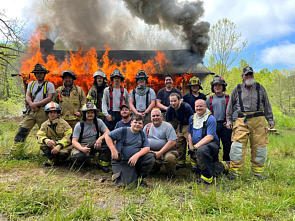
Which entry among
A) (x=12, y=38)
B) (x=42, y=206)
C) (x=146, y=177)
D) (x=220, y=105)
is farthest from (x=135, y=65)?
(x=42, y=206)

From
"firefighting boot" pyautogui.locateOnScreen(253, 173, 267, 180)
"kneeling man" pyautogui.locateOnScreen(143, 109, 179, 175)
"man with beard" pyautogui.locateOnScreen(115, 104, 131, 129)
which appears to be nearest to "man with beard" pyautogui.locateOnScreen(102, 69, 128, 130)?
"man with beard" pyautogui.locateOnScreen(115, 104, 131, 129)

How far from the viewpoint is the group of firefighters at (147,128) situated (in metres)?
3.81

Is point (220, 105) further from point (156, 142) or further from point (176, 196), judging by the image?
point (176, 196)

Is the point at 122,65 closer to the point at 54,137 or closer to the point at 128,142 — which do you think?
the point at 54,137

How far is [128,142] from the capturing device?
3.81 m

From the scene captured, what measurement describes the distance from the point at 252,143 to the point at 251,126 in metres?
0.35

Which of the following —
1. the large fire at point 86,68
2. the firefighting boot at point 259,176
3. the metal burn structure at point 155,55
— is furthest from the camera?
the metal burn structure at point 155,55

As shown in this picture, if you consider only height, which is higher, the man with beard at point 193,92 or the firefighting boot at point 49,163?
the man with beard at point 193,92

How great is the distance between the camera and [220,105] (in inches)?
184

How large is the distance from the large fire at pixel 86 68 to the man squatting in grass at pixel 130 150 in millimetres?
6163

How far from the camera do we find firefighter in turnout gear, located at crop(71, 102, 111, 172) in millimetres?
4359

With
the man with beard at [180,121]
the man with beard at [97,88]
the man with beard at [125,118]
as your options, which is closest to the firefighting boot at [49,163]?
the man with beard at [97,88]

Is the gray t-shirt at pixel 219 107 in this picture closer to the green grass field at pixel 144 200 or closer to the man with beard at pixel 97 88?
the green grass field at pixel 144 200

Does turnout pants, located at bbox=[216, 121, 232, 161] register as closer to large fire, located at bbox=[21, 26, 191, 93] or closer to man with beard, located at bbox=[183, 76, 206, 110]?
man with beard, located at bbox=[183, 76, 206, 110]
